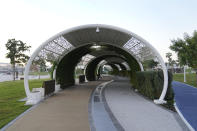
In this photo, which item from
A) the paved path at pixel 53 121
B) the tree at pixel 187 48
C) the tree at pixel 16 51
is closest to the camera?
the paved path at pixel 53 121

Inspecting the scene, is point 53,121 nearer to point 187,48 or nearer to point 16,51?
point 187,48

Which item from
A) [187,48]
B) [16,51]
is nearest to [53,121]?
[187,48]

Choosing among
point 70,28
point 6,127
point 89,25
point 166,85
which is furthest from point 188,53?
point 6,127

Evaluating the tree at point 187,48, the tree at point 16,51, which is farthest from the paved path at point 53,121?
the tree at point 16,51

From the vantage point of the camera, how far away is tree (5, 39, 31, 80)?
35.1m

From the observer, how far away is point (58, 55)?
52.2 feet

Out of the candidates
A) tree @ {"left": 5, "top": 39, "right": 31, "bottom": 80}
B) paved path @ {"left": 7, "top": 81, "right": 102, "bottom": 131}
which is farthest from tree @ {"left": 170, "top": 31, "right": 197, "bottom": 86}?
tree @ {"left": 5, "top": 39, "right": 31, "bottom": 80}

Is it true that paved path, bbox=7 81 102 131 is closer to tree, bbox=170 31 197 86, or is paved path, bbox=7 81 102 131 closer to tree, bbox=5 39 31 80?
tree, bbox=170 31 197 86

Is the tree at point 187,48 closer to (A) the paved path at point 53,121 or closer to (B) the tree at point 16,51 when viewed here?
(A) the paved path at point 53,121

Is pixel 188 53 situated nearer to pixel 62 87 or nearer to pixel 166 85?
pixel 166 85

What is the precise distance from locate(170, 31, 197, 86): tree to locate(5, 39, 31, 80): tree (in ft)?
99.0

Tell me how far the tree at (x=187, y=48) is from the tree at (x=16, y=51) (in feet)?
99.0

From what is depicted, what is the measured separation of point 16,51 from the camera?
35500 millimetres

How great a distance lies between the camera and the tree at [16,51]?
35.1m
